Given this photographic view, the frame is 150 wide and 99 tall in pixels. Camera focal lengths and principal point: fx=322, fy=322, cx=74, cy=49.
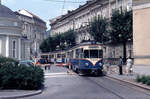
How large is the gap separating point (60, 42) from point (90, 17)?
13.3 metres

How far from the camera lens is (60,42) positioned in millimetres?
76938

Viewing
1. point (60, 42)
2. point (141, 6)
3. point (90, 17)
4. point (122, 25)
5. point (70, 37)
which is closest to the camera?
point (141, 6)

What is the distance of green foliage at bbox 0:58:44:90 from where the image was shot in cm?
1753

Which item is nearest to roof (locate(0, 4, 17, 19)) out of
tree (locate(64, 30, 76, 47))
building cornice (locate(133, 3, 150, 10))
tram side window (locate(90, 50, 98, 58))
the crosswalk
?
the crosswalk

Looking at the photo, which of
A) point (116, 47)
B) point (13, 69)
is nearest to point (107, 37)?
point (116, 47)

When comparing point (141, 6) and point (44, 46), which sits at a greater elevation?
point (141, 6)

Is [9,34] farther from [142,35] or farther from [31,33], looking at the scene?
[31,33]

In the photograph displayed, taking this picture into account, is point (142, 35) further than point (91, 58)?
No

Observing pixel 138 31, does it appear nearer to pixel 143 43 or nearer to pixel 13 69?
pixel 143 43

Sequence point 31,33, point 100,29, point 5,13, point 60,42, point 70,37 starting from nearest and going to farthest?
point 100,29 < point 5,13 < point 70,37 < point 60,42 < point 31,33

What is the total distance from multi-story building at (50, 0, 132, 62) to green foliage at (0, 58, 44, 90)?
22388 mm

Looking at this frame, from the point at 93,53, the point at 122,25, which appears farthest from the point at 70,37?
the point at 93,53

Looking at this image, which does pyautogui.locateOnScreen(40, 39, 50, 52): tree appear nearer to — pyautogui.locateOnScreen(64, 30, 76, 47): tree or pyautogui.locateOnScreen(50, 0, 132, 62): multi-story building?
pyautogui.locateOnScreen(50, 0, 132, 62): multi-story building

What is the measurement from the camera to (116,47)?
54.3 meters
